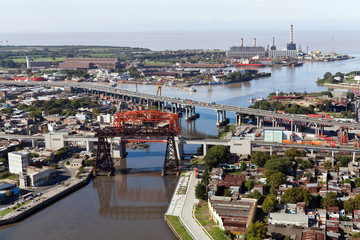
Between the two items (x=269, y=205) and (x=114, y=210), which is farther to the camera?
(x=114, y=210)

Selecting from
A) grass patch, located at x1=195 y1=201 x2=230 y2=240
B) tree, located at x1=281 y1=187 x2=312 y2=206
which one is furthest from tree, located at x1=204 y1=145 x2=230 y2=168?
tree, located at x1=281 y1=187 x2=312 y2=206

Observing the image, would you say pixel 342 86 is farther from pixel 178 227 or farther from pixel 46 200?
pixel 46 200

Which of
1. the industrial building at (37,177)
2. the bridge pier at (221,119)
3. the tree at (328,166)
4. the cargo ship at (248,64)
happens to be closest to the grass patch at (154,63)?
the cargo ship at (248,64)

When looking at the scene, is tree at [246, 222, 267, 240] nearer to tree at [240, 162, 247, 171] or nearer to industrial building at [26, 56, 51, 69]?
tree at [240, 162, 247, 171]

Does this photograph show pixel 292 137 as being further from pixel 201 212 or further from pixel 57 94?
pixel 57 94

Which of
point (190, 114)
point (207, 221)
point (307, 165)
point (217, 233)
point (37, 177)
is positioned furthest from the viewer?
point (190, 114)

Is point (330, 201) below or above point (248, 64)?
below

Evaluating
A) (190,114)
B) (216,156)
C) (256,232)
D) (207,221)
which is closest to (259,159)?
(216,156)

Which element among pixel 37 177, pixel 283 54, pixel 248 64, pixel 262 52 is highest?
pixel 262 52
